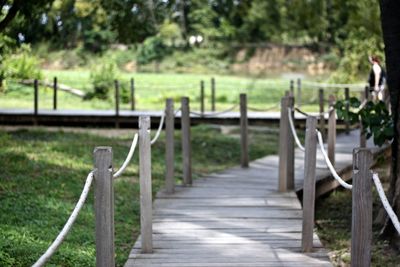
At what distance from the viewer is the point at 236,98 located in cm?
2662

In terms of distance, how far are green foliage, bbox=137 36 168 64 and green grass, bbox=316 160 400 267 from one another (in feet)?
126

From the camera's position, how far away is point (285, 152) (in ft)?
30.3

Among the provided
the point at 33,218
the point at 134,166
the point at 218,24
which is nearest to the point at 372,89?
the point at 134,166

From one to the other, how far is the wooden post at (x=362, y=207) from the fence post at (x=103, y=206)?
5.24 ft

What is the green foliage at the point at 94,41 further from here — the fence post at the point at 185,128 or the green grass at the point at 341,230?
the fence post at the point at 185,128

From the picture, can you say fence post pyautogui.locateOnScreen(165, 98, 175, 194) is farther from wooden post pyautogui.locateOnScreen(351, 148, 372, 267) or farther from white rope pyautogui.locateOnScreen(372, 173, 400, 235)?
white rope pyautogui.locateOnScreen(372, 173, 400, 235)

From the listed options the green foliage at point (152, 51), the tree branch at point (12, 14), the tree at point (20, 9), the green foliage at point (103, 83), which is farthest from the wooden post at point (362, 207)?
the green foliage at point (152, 51)

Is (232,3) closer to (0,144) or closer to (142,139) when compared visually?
(0,144)

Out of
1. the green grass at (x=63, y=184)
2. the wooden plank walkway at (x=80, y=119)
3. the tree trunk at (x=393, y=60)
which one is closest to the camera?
the green grass at (x=63, y=184)

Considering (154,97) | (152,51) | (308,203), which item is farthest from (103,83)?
(152,51)

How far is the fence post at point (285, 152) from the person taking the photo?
9188mm

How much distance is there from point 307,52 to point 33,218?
148 feet

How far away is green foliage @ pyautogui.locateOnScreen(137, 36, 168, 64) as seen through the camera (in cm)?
4956

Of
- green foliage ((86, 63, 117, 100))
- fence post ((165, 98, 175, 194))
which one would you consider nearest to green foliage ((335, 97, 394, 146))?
fence post ((165, 98, 175, 194))
